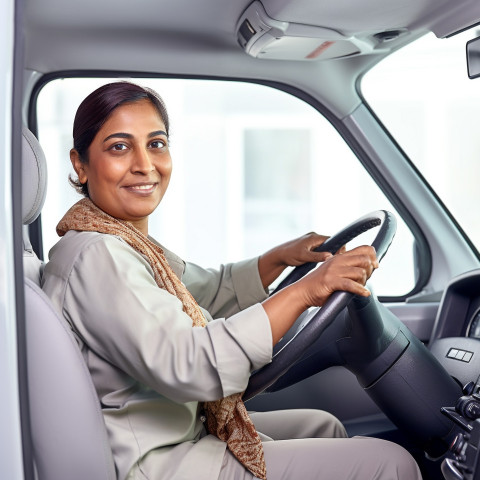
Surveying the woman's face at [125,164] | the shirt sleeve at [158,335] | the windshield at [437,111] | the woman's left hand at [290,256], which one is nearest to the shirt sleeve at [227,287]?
the woman's left hand at [290,256]

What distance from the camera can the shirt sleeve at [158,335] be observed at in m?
1.25

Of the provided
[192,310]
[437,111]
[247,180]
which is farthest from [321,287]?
[437,111]

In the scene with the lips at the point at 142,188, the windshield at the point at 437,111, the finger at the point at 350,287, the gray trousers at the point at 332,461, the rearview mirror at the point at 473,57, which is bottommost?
the gray trousers at the point at 332,461

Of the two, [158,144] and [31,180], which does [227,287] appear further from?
[31,180]

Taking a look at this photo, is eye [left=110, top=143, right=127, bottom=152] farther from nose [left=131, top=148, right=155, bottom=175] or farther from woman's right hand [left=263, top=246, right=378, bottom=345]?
woman's right hand [left=263, top=246, right=378, bottom=345]

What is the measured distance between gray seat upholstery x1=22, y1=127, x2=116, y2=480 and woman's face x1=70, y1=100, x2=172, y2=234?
0.38 m

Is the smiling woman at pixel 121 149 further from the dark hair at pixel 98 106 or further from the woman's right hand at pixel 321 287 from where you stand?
the woman's right hand at pixel 321 287

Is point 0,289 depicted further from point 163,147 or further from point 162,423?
point 163,147

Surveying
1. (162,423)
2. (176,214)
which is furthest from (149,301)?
(176,214)

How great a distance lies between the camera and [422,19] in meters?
1.82

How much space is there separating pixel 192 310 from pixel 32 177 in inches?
16.4

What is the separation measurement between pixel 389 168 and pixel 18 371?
167cm

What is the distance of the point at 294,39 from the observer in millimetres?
1906

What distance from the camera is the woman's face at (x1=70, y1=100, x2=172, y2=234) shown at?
62.1 inches
